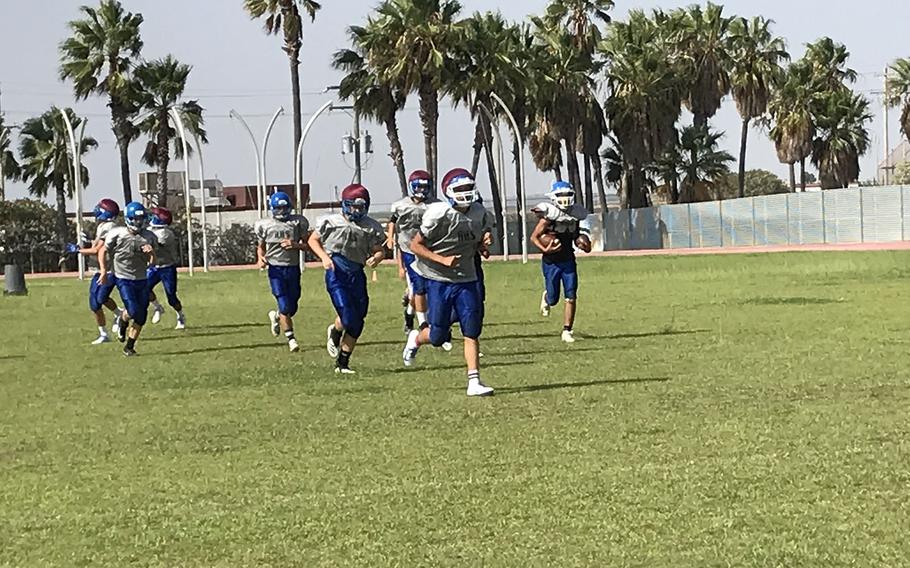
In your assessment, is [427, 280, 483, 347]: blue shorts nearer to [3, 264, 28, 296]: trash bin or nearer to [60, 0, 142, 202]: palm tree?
[3, 264, 28, 296]: trash bin

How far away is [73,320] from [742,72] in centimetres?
4699

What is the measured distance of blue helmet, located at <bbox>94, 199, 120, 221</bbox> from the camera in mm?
19188

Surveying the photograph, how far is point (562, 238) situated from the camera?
1633cm

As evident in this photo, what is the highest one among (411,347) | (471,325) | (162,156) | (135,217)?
(162,156)

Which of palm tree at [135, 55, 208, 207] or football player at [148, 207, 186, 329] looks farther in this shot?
palm tree at [135, 55, 208, 207]

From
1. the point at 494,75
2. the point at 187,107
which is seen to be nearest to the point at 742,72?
the point at 494,75

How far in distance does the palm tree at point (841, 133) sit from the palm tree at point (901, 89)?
5.09 ft

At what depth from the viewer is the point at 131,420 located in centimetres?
1102

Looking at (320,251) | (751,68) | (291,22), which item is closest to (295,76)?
(291,22)

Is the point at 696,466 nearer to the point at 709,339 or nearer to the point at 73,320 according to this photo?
the point at 709,339

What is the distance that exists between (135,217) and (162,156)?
165 ft

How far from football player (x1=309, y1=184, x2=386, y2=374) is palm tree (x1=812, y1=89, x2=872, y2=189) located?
59.8 m

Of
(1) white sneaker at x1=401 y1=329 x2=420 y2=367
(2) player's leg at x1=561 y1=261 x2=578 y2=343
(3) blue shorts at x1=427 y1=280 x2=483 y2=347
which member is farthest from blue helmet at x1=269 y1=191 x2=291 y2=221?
(3) blue shorts at x1=427 y1=280 x2=483 y2=347

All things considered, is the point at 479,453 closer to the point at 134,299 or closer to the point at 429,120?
the point at 134,299
